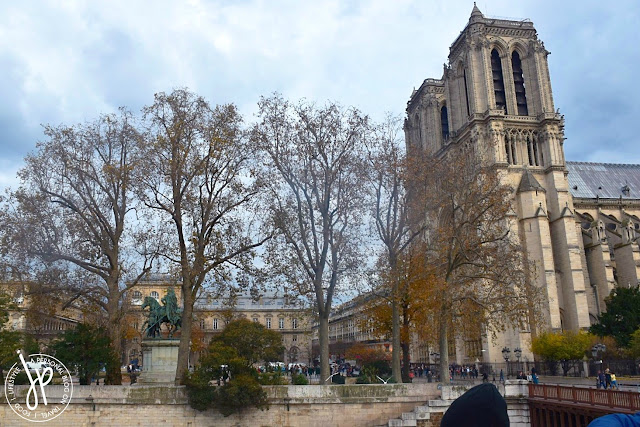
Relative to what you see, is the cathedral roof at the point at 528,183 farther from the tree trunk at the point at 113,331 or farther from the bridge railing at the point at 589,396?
the tree trunk at the point at 113,331

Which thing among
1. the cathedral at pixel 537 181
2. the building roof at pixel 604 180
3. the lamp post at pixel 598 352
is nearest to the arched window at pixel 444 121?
the cathedral at pixel 537 181

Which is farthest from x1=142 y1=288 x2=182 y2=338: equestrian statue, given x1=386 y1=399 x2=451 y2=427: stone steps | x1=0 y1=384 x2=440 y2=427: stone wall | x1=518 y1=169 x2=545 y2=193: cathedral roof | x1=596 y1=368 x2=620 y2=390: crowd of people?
x1=518 y1=169 x2=545 y2=193: cathedral roof

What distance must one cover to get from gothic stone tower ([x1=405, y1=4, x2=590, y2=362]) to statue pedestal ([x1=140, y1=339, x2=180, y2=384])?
98.7 ft

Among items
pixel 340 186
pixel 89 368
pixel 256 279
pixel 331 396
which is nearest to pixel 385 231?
pixel 340 186

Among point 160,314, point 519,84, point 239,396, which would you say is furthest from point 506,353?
point 239,396

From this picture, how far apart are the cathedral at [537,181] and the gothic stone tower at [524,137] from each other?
0.09 meters

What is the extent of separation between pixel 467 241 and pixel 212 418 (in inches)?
555

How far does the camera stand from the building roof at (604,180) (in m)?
64.4

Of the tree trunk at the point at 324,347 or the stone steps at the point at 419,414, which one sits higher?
the tree trunk at the point at 324,347

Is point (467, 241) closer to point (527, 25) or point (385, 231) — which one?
point (385, 231)

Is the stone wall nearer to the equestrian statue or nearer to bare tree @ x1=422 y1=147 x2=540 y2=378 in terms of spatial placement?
bare tree @ x1=422 y1=147 x2=540 y2=378

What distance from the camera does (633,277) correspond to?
5478 cm

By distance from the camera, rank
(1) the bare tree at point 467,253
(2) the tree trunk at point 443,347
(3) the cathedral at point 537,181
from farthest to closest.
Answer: (3) the cathedral at point 537,181
(1) the bare tree at point 467,253
(2) the tree trunk at point 443,347

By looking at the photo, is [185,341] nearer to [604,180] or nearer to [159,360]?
[159,360]
